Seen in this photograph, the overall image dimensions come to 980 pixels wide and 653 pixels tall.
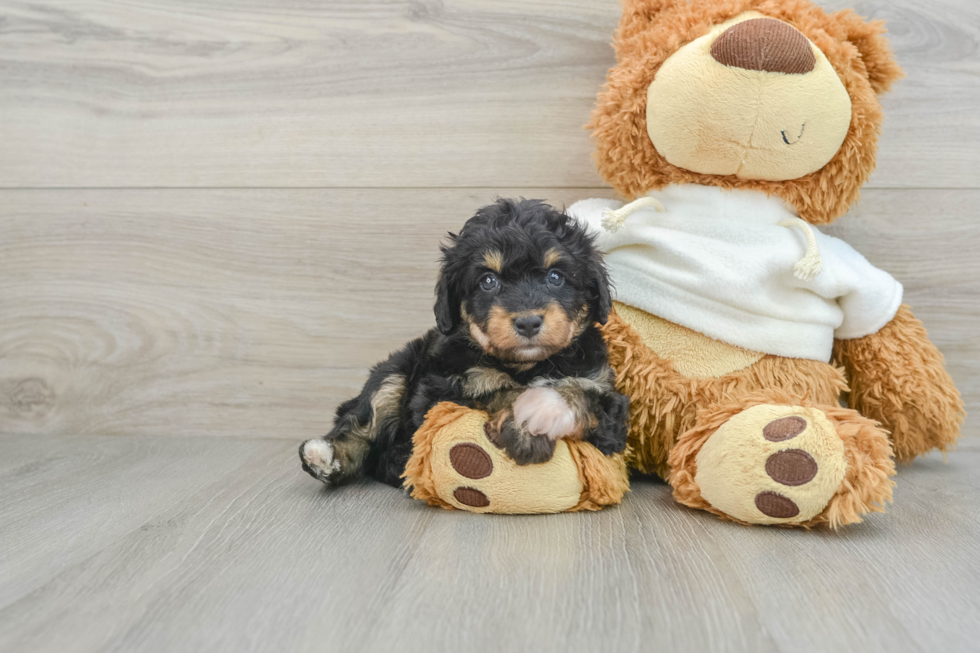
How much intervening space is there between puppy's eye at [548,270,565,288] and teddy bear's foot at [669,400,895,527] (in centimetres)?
41

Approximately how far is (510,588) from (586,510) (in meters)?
0.39

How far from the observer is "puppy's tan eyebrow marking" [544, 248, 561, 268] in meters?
1.34

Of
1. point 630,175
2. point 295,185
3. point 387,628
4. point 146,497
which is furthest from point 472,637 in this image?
point 295,185

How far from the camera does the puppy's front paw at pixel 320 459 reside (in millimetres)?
1542

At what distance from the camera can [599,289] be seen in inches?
54.6

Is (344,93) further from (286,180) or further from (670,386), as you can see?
(670,386)

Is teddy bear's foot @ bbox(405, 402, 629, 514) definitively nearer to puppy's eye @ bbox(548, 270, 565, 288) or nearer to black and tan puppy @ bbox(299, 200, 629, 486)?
black and tan puppy @ bbox(299, 200, 629, 486)

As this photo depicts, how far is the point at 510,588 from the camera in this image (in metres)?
1.06

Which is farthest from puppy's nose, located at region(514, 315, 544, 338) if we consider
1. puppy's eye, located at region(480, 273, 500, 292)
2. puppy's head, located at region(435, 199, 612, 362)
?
puppy's eye, located at region(480, 273, 500, 292)

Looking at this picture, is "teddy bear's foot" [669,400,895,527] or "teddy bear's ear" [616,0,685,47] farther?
"teddy bear's ear" [616,0,685,47]

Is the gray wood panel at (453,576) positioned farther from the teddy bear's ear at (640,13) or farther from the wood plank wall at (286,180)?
the teddy bear's ear at (640,13)

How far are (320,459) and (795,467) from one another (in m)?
0.93

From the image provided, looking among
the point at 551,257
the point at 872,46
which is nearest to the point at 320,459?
the point at 551,257

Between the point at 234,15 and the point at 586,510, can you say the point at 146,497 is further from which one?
the point at 234,15
